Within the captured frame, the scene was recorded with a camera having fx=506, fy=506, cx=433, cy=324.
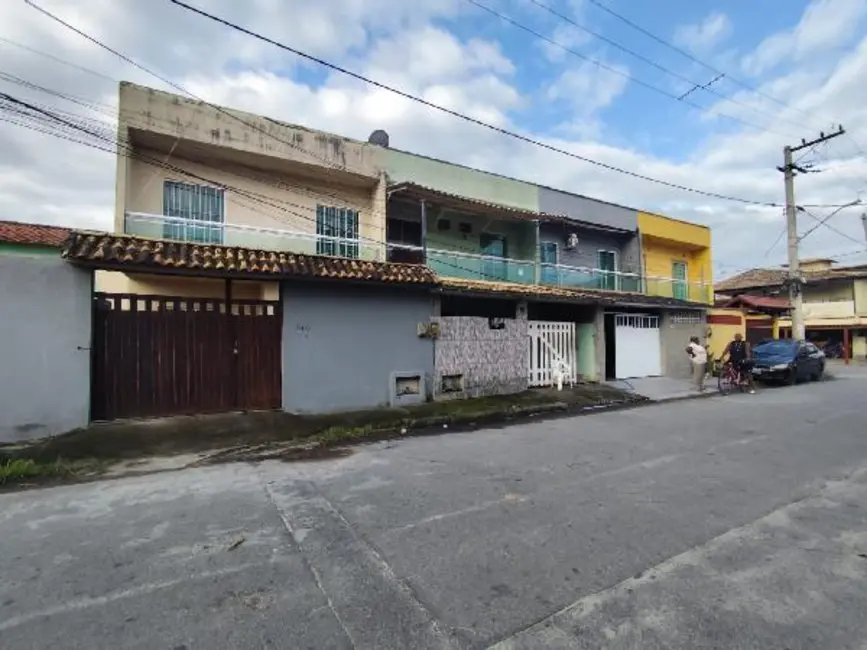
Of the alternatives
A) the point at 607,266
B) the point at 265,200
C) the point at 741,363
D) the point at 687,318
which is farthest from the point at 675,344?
the point at 265,200

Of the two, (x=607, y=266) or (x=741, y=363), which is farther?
(x=607, y=266)

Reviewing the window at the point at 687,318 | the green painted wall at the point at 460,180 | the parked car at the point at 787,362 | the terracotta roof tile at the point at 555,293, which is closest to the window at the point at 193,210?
the green painted wall at the point at 460,180

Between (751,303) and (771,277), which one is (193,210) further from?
(771,277)

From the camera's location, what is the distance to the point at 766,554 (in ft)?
12.4

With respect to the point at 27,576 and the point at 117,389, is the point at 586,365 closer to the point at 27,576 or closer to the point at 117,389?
the point at 117,389

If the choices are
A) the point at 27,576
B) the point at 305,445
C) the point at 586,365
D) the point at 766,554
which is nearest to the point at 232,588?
the point at 27,576

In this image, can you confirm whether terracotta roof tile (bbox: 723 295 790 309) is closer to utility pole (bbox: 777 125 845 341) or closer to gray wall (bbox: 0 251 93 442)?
utility pole (bbox: 777 125 845 341)

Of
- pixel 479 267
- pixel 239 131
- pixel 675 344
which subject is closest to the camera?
pixel 239 131

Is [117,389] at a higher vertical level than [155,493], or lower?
higher

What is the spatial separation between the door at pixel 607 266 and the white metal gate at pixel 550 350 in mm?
3284

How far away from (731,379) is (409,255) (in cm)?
1099


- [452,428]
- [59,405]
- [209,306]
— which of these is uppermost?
[209,306]

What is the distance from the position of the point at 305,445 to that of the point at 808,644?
7.03 metres

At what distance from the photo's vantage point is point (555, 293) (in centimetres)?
1438
